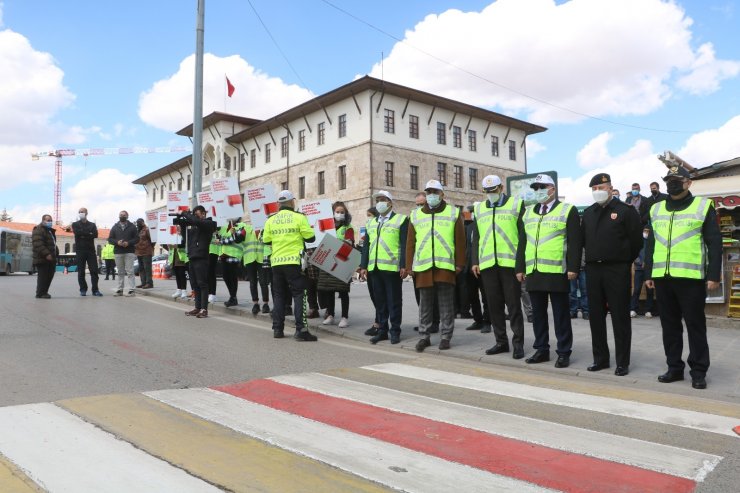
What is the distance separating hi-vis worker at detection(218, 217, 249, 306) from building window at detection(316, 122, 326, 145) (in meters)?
37.7

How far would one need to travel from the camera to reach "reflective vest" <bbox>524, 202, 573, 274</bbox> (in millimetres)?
6746

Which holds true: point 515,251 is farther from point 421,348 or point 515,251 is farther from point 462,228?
point 421,348

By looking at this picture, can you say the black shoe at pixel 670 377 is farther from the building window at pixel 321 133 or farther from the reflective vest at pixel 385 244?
the building window at pixel 321 133

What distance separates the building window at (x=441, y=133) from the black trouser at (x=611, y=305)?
144 feet

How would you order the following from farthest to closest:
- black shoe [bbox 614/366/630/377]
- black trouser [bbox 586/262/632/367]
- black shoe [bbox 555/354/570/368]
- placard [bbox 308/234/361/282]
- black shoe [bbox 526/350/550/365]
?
1. placard [bbox 308/234/361/282]
2. black shoe [bbox 526/350/550/365]
3. black shoe [bbox 555/354/570/368]
4. black trouser [bbox 586/262/632/367]
5. black shoe [bbox 614/366/630/377]

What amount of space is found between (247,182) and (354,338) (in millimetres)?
50898

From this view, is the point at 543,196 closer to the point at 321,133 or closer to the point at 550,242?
the point at 550,242

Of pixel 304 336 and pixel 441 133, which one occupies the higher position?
pixel 441 133

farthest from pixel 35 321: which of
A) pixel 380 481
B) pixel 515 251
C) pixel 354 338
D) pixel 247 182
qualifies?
pixel 247 182

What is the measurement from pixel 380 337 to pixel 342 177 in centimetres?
3974

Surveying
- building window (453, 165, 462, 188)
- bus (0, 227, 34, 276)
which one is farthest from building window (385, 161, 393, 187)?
bus (0, 227, 34, 276)

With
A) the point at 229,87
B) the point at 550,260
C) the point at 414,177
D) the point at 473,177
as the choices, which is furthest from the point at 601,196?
the point at 473,177

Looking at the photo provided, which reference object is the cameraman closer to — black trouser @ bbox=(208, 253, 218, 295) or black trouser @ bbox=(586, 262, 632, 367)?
black trouser @ bbox=(208, 253, 218, 295)

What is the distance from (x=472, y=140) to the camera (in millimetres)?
52188
